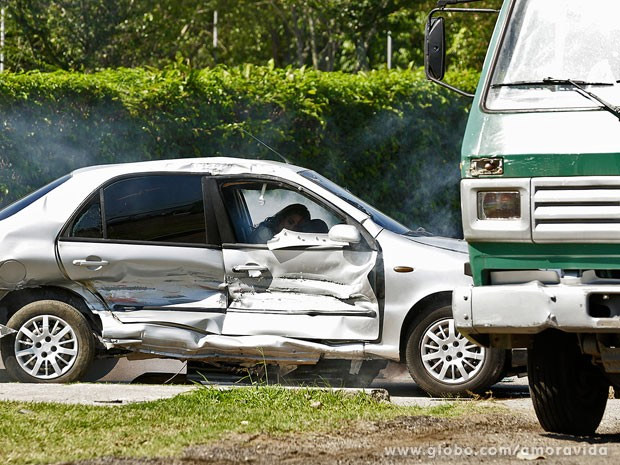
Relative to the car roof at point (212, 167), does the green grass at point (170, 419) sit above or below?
below

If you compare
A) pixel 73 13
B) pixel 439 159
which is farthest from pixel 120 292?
pixel 73 13

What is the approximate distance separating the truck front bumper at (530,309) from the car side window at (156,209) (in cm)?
327

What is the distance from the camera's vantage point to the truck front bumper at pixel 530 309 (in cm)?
619

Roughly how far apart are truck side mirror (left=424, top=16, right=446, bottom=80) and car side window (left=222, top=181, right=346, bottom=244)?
81.6 inches

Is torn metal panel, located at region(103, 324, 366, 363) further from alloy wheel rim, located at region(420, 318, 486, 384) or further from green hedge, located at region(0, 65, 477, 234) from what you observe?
green hedge, located at region(0, 65, 477, 234)

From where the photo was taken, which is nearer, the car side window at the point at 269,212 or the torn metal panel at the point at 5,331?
the torn metal panel at the point at 5,331

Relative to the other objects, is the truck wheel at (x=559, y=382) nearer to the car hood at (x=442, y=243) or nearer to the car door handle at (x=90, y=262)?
the car hood at (x=442, y=243)

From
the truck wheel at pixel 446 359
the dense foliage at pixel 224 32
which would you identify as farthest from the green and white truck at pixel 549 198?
the dense foliage at pixel 224 32

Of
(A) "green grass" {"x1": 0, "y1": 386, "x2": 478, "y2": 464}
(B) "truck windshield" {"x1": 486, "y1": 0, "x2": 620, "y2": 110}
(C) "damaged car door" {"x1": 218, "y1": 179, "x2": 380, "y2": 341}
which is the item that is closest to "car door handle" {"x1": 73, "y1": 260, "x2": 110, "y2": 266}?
(C) "damaged car door" {"x1": 218, "y1": 179, "x2": 380, "y2": 341}

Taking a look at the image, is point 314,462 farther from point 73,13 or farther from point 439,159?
point 73,13

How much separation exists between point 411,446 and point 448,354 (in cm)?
232

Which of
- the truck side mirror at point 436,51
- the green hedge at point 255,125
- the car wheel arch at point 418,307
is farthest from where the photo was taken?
the green hedge at point 255,125

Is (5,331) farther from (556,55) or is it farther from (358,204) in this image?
(556,55)

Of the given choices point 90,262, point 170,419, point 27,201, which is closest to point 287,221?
point 90,262
